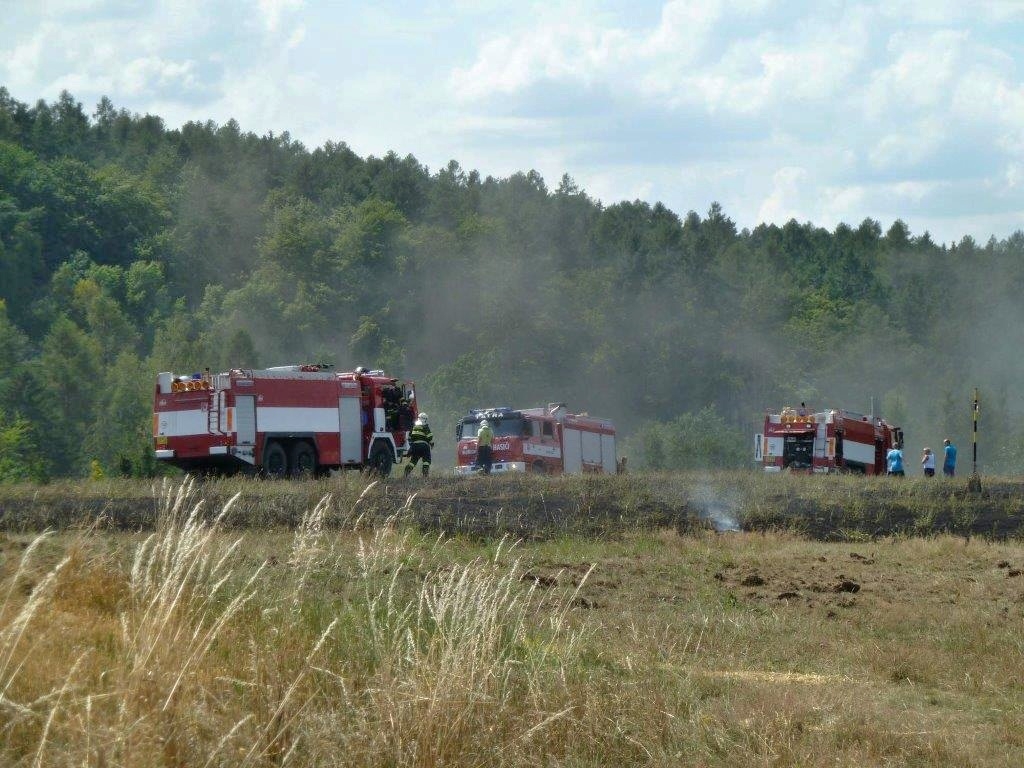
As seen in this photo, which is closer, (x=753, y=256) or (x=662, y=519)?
(x=662, y=519)

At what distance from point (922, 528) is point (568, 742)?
13.6 metres

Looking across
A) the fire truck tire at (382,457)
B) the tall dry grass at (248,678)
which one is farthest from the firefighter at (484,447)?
the tall dry grass at (248,678)

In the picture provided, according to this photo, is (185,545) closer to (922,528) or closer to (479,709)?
(479,709)

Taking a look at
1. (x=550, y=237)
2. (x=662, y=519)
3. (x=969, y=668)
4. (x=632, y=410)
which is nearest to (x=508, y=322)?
(x=632, y=410)

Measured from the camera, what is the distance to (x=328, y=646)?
7.87 metres

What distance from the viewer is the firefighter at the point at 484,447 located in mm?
36812

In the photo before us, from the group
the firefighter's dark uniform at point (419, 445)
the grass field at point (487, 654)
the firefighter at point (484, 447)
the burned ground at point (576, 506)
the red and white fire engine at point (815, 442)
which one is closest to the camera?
the grass field at point (487, 654)

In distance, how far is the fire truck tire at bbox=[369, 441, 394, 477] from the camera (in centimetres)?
3409

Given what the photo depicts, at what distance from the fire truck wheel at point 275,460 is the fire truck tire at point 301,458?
0.17 meters

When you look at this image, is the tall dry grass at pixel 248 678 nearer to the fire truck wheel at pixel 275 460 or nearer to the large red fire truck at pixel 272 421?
the large red fire truck at pixel 272 421

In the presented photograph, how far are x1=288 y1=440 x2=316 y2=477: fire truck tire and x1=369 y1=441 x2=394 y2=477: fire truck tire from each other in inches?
91.9

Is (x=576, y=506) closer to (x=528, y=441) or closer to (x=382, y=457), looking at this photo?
(x=382, y=457)

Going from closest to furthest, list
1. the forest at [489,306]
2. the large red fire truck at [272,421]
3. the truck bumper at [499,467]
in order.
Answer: the large red fire truck at [272,421], the truck bumper at [499,467], the forest at [489,306]

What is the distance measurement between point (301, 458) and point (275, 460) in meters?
0.81
